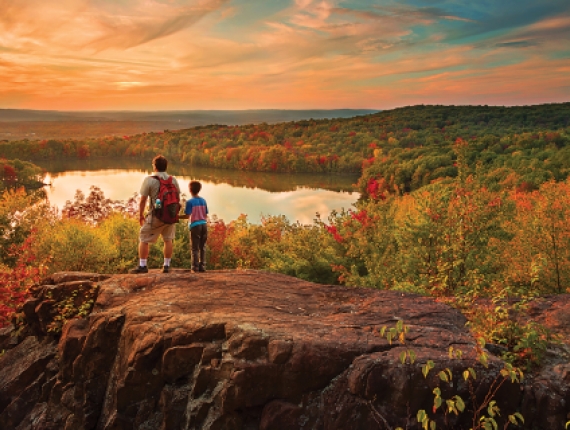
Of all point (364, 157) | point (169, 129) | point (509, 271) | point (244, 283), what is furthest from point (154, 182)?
point (169, 129)

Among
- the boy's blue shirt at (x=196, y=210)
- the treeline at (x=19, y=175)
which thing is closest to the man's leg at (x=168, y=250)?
the boy's blue shirt at (x=196, y=210)

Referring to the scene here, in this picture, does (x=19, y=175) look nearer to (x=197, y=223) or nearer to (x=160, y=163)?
(x=197, y=223)

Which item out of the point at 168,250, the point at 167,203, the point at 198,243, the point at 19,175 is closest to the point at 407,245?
the point at 198,243

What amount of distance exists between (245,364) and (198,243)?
453cm

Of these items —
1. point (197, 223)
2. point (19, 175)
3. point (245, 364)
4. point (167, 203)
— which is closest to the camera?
point (245, 364)

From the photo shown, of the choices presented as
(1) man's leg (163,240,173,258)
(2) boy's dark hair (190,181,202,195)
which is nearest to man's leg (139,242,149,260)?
(1) man's leg (163,240,173,258)

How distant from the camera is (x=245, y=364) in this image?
531 centimetres

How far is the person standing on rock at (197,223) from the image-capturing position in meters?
9.31

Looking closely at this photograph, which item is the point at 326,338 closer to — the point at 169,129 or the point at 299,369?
the point at 299,369

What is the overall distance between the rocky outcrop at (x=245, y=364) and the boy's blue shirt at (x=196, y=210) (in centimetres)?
172

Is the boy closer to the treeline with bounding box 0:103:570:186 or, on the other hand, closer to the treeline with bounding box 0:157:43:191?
the treeline with bounding box 0:103:570:186

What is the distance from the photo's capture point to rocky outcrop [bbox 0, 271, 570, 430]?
493cm

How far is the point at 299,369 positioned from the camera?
5180 mm

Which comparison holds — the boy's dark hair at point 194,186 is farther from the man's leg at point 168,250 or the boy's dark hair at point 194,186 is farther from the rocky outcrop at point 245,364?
the rocky outcrop at point 245,364
